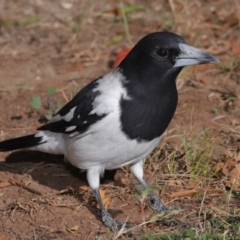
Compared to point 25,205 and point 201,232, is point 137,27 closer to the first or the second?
point 25,205

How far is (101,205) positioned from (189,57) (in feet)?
3.58

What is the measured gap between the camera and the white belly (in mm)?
4262

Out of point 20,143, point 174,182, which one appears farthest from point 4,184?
point 174,182

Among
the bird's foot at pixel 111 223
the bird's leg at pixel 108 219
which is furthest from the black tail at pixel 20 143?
the bird's foot at pixel 111 223

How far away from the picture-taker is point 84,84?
626 cm

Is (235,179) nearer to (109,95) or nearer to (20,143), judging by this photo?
(109,95)

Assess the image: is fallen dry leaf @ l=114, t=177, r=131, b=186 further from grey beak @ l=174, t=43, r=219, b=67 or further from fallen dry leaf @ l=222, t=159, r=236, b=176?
grey beak @ l=174, t=43, r=219, b=67

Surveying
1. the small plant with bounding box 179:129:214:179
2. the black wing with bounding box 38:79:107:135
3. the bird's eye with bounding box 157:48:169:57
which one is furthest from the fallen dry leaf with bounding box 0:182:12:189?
the bird's eye with bounding box 157:48:169:57

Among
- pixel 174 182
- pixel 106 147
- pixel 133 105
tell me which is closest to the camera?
pixel 133 105

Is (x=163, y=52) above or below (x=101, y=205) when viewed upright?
above

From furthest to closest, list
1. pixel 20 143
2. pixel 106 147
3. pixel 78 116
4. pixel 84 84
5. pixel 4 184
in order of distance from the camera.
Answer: pixel 84 84 < pixel 20 143 < pixel 4 184 < pixel 78 116 < pixel 106 147

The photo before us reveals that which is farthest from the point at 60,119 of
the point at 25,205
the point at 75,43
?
the point at 75,43

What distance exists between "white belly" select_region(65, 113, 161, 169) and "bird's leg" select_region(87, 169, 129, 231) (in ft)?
0.19

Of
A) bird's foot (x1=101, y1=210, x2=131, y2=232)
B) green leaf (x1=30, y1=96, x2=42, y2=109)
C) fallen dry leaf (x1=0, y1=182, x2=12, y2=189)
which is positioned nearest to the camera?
bird's foot (x1=101, y1=210, x2=131, y2=232)
